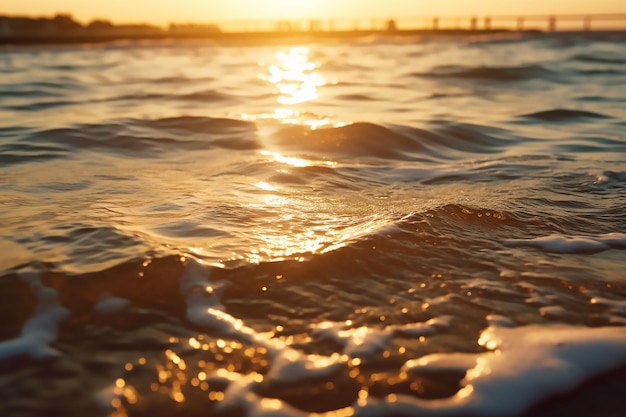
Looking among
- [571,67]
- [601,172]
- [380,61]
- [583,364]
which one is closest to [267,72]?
[380,61]

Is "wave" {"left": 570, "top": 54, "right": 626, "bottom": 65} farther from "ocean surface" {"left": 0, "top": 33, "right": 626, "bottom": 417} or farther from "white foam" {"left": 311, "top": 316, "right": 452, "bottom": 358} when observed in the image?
"white foam" {"left": 311, "top": 316, "right": 452, "bottom": 358}

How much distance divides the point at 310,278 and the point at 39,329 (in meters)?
0.93

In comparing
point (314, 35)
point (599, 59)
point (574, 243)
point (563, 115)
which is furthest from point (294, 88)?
point (314, 35)

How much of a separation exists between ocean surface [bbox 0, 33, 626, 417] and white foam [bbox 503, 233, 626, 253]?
1 centimetres

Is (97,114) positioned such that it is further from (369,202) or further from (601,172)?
(601,172)

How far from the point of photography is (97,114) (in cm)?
655

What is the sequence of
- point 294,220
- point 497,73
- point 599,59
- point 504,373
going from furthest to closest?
point 599,59 → point 497,73 → point 294,220 → point 504,373

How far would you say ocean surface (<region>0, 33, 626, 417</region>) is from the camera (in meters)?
1.60

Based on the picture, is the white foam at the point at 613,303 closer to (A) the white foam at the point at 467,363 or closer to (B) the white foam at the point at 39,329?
(A) the white foam at the point at 467,363

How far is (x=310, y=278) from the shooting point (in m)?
2.22

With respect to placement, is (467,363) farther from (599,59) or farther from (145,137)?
(599,59)

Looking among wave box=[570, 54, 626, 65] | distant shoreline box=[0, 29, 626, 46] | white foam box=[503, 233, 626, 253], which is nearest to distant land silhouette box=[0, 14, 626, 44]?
distant shoreline box=[0, 29, 626, 46]

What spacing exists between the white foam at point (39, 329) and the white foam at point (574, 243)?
1.82 metres

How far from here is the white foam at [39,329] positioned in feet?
5.74
